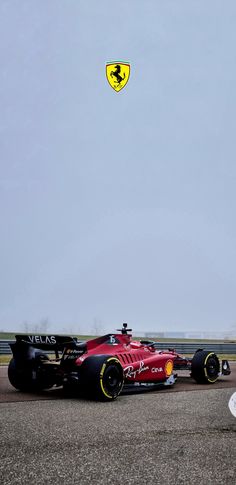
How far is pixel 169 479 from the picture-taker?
3.88 meters

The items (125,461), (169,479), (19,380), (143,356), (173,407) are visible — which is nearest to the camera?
(169,479)

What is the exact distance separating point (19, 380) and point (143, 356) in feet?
8.41

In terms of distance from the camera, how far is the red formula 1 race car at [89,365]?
8344 millimetres

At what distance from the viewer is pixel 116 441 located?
16.8 ft

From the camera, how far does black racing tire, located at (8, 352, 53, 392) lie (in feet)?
29.7

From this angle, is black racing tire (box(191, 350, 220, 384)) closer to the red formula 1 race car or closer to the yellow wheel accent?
the yellow wheel accent

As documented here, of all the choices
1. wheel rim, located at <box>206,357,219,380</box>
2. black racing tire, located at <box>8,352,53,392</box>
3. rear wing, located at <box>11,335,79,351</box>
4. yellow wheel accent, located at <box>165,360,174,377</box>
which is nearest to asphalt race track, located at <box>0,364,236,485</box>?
black racing tire, located at <box>8,352,53,392</box>

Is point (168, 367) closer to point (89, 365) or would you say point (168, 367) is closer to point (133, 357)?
point (133, 357)

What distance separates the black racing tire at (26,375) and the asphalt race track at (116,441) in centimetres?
60

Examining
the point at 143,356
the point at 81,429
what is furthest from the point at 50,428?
the point at 143,356

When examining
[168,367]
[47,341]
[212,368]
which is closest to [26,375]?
[47,341]

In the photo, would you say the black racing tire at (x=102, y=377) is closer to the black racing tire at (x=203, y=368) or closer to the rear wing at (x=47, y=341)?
the rear wing at (x=47, y=341)

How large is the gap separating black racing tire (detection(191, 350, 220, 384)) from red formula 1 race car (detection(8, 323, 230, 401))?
1.12 m

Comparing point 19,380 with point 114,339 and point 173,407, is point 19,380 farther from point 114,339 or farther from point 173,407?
point 173,407
